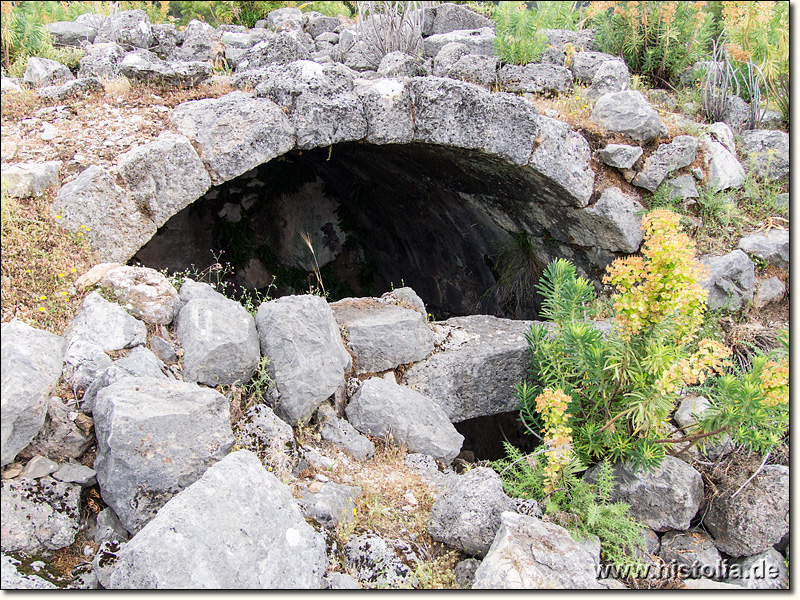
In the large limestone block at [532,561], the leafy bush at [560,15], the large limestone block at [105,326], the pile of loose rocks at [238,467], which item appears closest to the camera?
the pile of loose rocks at [238,467]

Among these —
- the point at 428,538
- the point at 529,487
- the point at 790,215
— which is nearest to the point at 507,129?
the point at 790,215

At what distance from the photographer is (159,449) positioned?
2.64 meters

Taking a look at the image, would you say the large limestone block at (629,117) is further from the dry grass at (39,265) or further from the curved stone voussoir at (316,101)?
the dry grass at (39,265)

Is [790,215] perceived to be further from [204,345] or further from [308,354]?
[204,345]

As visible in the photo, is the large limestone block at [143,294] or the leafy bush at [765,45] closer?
the large limestone block at [143,294]

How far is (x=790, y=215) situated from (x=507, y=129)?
2.29m

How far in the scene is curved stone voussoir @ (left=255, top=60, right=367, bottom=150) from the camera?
4336mm

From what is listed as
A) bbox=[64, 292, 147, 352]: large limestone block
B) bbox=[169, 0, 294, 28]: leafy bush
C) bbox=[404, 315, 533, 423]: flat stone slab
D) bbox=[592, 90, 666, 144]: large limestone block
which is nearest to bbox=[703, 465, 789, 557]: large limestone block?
bbox=[404, 315, 533, 423]: flat stone slab

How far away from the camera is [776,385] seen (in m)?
3.07

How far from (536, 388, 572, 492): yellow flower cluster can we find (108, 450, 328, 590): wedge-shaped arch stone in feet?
4.45

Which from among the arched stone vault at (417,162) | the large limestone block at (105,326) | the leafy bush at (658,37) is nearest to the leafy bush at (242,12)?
the arched stone vault at (417,162)

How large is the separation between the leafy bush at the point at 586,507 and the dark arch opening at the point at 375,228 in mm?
2639

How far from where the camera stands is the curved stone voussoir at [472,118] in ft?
15.1

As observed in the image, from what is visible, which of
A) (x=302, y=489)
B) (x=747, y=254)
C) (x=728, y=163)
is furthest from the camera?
(x=728, y=163)
